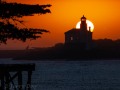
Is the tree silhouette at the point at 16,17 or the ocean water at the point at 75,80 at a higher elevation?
the tree silhouette at the point at 16,17

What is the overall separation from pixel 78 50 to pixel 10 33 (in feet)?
561

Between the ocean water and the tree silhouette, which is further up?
the tree silhouette

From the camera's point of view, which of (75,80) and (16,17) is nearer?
(16,17)

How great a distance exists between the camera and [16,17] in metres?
27.8

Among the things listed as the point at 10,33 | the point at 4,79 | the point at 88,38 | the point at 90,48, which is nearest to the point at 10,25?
the point at 10,33

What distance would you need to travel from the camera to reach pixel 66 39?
18025cm

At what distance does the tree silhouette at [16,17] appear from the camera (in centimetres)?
2736

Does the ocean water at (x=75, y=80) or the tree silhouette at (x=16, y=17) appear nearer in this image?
the tree silhouette at (x=16, y=17)

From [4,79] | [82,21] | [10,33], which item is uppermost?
[82,21]

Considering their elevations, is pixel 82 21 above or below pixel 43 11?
above

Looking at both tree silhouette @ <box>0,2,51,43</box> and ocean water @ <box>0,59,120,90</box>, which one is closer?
tree silhouette @ <box>0,2,51,43</box>

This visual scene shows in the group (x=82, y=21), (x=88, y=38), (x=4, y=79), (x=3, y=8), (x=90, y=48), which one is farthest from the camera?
(x=90, y=48)

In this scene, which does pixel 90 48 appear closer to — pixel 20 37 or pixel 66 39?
pixel 66 39

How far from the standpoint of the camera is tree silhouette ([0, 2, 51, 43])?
27.4 meters
